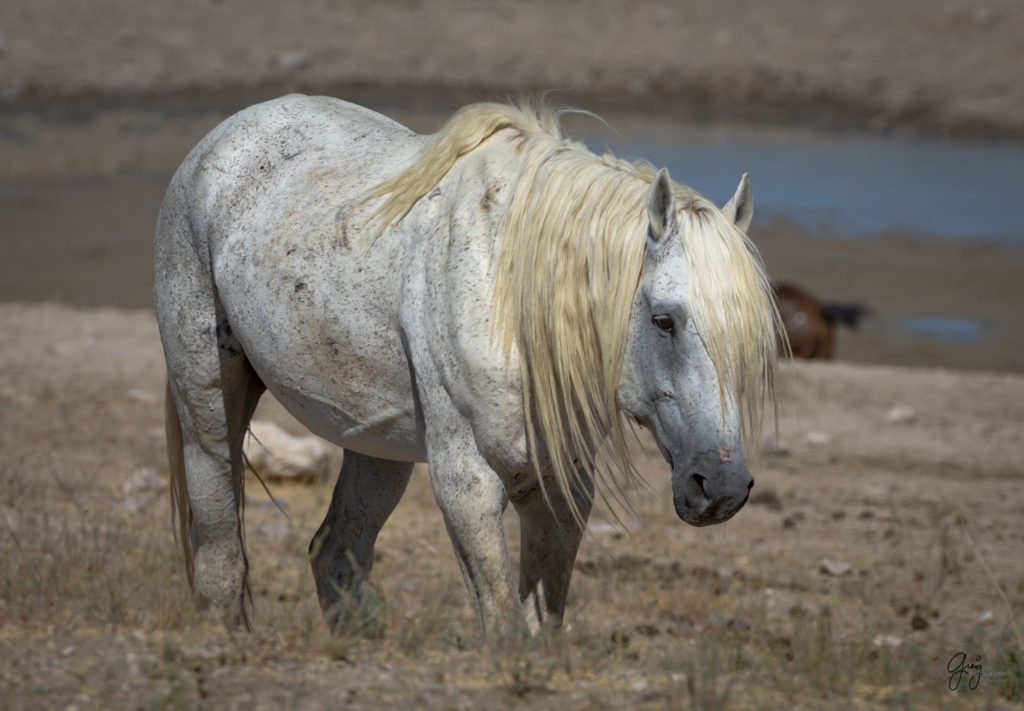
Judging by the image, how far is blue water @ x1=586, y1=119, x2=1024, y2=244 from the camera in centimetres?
1470

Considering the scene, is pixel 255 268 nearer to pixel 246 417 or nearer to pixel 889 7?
pixel 246 417

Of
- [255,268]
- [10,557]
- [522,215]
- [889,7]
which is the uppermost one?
[889,7]

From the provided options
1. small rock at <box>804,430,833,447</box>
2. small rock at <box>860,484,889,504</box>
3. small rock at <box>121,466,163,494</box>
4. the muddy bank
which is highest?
the muddy bank

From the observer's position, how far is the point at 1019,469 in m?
6.88

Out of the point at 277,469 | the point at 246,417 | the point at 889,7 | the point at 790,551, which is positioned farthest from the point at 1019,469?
the point at 889,7

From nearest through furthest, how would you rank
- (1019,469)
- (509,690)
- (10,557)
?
(509,690)
(10,557)
(1019,469)

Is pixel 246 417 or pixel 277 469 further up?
pixel 246 417

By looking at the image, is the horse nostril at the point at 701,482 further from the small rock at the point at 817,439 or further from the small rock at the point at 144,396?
the small rock at the point at 144,396

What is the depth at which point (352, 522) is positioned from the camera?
164 inches

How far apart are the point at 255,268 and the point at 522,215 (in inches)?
36.5

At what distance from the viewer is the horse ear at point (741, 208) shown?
3.32 metres

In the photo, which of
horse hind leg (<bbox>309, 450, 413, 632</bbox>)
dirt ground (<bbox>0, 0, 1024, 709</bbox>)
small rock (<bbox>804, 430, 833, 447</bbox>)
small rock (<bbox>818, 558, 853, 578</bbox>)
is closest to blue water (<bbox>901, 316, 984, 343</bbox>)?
dirt ground (<bbox>0, 0, 1024, 709</bbox>)

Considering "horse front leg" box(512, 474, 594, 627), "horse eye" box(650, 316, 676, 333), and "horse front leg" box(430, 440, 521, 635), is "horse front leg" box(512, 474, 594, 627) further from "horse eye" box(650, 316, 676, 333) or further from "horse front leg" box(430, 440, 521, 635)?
"horse eye" box(650, 316, 676, 333)

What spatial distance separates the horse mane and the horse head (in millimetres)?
21
